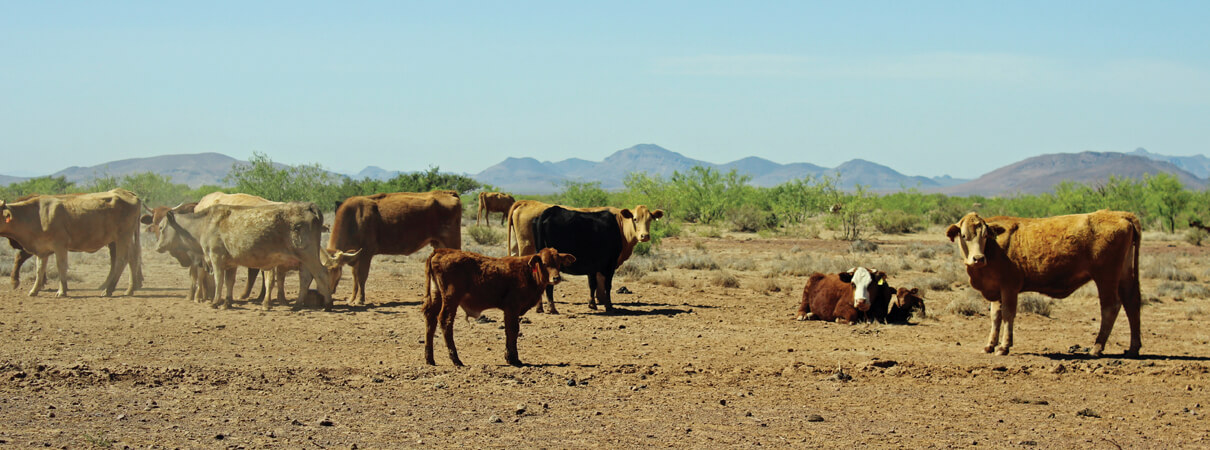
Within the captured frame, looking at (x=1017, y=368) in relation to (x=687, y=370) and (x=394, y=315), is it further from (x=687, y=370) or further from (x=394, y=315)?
(x=394, y=315)

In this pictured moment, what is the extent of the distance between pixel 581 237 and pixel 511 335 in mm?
5640

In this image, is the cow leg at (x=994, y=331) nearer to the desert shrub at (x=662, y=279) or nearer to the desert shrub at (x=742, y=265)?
the desert shrub at (x=662, y=279)

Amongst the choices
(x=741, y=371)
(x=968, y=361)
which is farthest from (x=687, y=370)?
(x=968, y=361)

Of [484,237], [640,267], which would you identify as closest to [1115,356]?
[640,267]

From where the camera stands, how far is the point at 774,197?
52.5m

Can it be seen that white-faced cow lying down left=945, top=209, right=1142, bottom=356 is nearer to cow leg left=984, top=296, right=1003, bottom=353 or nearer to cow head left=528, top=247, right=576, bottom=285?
cow leg left=984, top=296, right=1003, bottom=353

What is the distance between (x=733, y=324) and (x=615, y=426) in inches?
274

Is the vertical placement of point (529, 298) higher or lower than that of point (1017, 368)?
higher

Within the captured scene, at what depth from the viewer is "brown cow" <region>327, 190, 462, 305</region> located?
17.0 meters

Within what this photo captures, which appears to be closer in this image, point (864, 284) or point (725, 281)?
point (864, 284)

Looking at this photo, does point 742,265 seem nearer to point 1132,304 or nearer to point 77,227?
point 1132,304

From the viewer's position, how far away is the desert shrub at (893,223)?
150 ft

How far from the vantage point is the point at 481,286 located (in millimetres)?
10477

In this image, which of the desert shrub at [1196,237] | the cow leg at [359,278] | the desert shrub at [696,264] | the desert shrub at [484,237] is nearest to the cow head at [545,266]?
the cow leg at [359,278]
